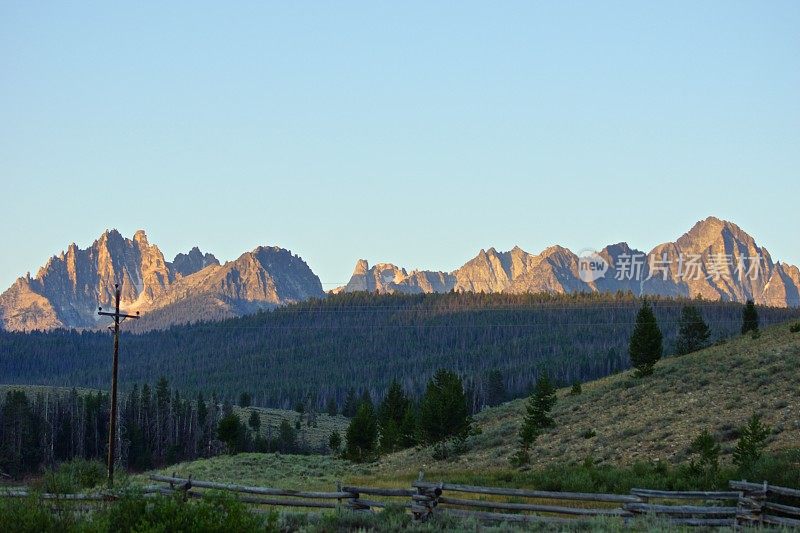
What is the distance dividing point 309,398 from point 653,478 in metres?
152

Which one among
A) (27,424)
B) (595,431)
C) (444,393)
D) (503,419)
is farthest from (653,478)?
(27,424)

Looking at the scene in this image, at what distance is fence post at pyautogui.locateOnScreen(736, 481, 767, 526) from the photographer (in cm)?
2064

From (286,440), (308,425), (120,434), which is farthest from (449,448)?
(308,425)

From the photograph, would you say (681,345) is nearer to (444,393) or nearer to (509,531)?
(444,393)

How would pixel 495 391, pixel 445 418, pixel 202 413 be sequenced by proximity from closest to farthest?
pixel 445 418, pixel 202 413, pixel 495 391

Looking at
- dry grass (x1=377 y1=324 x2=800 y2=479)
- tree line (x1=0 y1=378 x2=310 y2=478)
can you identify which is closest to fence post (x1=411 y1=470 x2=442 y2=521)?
dry grass (x1=377 y1=324 x2=800 y2=479)

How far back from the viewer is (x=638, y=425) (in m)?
47.0

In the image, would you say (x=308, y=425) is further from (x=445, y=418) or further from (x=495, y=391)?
(x=445, y=418)

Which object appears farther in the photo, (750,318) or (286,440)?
(286,440)

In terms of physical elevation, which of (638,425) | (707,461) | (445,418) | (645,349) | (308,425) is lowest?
(308,425)

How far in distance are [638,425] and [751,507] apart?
87.5 ft

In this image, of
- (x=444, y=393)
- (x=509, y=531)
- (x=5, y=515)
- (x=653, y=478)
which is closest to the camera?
(x=5, y=515)

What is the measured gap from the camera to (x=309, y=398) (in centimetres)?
18000

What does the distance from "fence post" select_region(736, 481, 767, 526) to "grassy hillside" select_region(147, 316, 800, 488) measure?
1380 cm
